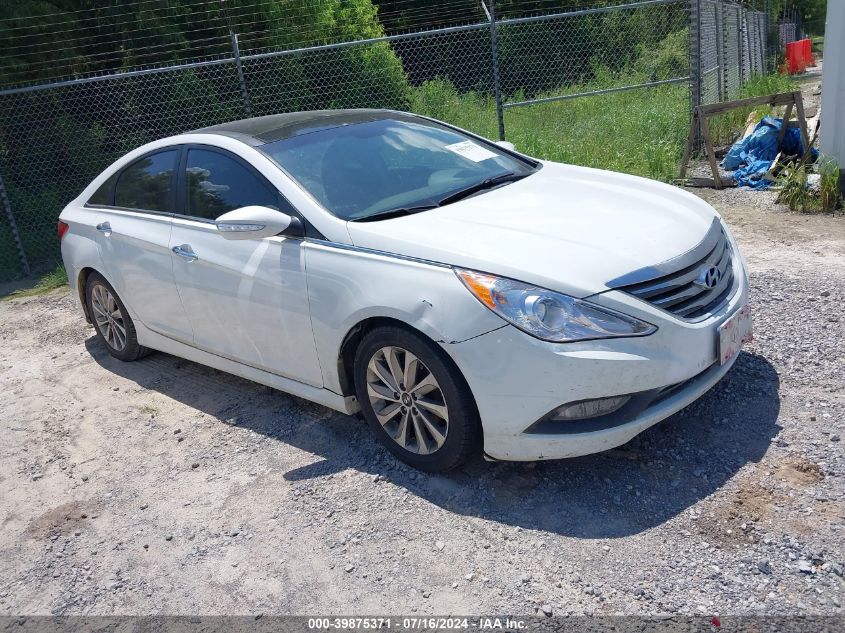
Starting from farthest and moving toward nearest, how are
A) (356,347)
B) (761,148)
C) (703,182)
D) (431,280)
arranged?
(761,148), (703,182), (356,347), (431,280)

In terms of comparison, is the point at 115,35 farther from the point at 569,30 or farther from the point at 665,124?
the point at 569,30

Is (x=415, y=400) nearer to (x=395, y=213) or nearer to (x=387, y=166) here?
(x=395, y=213)

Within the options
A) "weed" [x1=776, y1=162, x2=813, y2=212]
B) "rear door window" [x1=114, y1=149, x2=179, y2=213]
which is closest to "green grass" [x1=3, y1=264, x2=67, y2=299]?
"rear door window" [x1=114, y1=149, x2=179, y2=213]

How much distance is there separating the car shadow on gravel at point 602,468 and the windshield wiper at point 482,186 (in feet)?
4.25

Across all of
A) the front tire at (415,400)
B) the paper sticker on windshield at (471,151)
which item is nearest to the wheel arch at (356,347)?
the front tire at (415,400)

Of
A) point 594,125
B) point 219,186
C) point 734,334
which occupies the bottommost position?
point 594,125

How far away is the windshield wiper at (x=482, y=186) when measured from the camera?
13.4 feet

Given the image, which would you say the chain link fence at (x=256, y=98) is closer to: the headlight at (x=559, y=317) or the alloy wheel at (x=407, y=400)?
the alloy wheel at (x=407, y=400)

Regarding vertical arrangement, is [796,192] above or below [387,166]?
below

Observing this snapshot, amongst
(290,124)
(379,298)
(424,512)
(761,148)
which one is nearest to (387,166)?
(290,124)

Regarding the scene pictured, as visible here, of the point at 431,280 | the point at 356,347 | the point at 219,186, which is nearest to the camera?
the point at 431,280

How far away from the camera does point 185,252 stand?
4555 mm

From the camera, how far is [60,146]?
1013 centimetres

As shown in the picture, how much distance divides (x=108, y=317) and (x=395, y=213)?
107 inches
